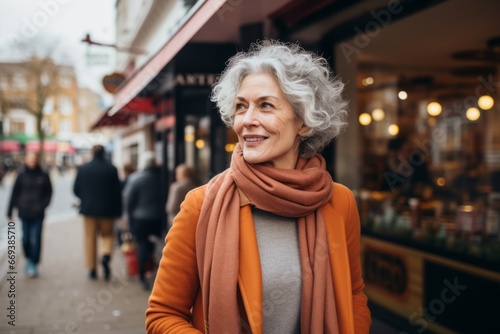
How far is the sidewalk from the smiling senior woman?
11.9 ft

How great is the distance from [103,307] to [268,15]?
153 inches

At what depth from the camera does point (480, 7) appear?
504cm

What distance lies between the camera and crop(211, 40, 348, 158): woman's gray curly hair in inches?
78.3

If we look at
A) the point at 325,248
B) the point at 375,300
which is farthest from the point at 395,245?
the point at 325,248

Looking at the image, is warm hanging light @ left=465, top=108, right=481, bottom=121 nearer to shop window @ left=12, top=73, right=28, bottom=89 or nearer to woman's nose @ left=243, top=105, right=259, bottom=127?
woman's nose @ left=243, top=105, right=259, bottom=127

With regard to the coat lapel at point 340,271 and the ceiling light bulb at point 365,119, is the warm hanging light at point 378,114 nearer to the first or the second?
the ceiling light bulb at point 365,119

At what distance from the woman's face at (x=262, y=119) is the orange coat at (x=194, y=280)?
216 mm

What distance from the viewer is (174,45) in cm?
444

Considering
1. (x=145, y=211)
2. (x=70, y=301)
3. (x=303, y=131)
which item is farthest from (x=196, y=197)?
(x=145, y=211)

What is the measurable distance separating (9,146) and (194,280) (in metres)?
65.0

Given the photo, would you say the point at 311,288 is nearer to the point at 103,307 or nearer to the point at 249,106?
the point at 249,106

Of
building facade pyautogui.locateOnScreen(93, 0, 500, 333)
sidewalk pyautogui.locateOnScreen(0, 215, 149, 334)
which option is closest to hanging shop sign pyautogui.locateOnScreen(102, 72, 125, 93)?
building facade pyautogui.locateOnScreen(93, 0, 500, 333)

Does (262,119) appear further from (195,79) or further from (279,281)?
(195,79)

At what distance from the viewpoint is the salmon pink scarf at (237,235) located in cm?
180
